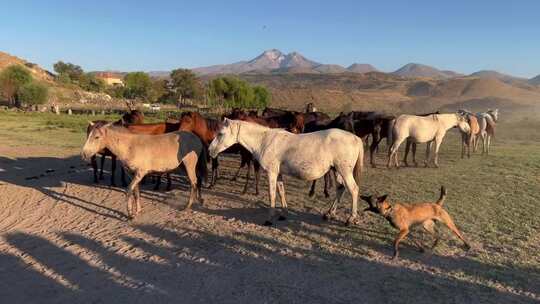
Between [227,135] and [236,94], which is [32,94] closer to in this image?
[236,94]

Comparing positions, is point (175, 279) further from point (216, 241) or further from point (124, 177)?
point (124, 177)

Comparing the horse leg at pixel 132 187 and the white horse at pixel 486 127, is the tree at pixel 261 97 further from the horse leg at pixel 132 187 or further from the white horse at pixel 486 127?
the horse leg at pixel 132 187

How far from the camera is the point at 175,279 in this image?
535cm

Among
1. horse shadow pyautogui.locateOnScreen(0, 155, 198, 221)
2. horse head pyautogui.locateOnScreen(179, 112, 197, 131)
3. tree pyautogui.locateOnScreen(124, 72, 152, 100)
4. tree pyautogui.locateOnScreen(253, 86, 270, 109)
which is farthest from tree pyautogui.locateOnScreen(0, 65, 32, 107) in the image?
horse head pyautogui.locateOnScreen(179, 112, 197, 131)

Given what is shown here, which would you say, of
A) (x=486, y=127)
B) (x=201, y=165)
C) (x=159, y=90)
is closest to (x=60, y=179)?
(x=201, y=165)

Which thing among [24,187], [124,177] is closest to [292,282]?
[124,177]

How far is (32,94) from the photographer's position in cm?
5628

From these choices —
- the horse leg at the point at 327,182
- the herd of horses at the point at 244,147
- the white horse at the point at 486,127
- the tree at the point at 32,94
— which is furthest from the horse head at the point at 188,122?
the tree at the point at 32,94

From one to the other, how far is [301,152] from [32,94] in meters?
61.4

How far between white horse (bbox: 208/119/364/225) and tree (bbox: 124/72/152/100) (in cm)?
7439

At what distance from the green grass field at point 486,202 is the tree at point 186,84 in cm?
5871

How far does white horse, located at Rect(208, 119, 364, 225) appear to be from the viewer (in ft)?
22.8

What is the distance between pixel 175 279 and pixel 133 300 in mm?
647

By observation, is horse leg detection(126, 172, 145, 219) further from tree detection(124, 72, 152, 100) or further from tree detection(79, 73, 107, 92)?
tree detection(79, 73, 107, 92)
